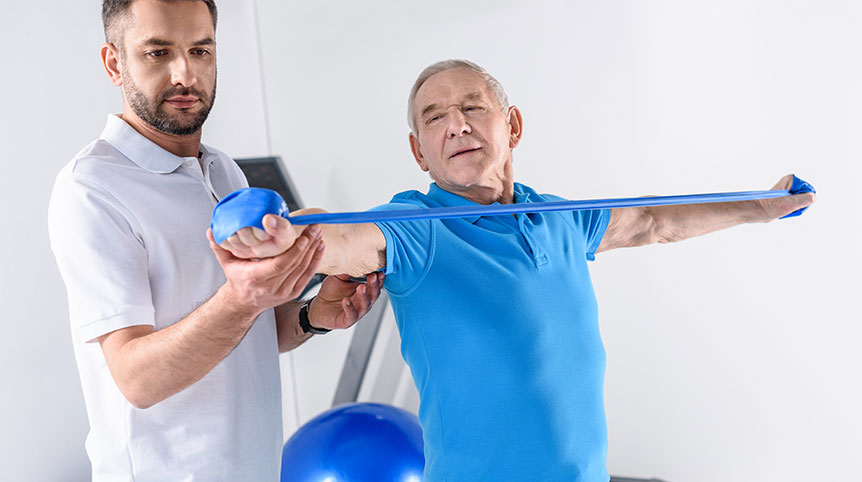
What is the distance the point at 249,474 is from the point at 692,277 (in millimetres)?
2250

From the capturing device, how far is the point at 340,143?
3.67 meters

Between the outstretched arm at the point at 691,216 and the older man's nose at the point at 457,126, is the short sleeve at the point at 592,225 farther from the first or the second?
the older man's nose at the point at 457,126

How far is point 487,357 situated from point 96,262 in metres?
0.74

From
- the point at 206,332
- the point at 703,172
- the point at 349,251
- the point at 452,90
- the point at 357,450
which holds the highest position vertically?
the point at 452,90

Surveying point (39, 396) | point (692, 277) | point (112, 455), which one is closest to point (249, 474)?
point (112, 455)

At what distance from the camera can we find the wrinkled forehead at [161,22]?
134 centimetres

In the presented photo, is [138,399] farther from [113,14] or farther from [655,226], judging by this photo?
[655,226]

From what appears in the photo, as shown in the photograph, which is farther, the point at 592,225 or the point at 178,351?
A: the point at 592,225

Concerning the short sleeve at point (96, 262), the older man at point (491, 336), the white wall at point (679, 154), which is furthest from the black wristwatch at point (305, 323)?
the white wall at point (679, 154)

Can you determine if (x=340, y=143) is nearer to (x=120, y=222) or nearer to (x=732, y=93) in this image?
(x=732, y=93)

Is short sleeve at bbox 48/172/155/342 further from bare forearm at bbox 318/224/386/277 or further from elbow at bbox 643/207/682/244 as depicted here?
elbow at bbox 643/207/682/244

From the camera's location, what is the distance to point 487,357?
4.45ft

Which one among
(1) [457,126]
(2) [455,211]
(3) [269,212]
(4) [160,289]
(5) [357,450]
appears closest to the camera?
(3) [269,212]

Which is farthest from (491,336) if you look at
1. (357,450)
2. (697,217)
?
(357,450)
